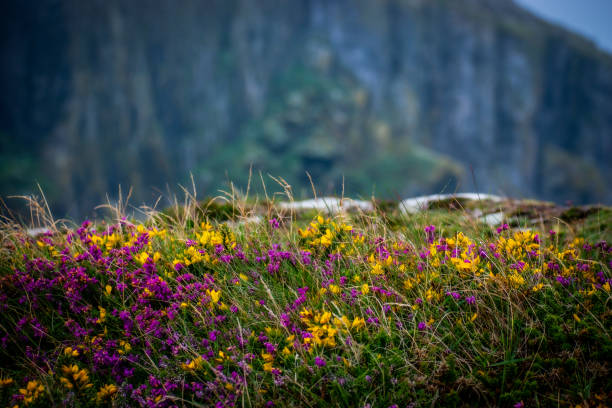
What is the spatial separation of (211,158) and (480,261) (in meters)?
164

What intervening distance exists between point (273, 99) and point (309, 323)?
186 m

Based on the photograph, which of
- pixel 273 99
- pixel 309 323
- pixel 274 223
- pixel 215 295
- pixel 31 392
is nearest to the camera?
pixel 31 392

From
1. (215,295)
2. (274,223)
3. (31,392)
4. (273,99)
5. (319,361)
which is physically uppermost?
(274,223)

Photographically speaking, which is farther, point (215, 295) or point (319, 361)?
point (215, 295)

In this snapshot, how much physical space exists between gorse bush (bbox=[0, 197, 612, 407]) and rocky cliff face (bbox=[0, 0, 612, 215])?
113222mm

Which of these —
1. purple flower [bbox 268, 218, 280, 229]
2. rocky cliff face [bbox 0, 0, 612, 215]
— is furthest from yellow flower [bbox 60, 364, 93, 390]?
rocky cliff face [bbox 0, 0, 612, 215]

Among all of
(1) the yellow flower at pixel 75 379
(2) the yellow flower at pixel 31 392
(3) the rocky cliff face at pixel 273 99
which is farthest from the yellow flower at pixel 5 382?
(3) the rocky cliff face at pixel 273 99

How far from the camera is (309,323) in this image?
10.0ft

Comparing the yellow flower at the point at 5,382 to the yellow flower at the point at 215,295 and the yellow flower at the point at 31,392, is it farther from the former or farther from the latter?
the yellow flower at the point at 215,295

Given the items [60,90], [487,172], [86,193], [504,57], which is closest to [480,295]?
[86,193]

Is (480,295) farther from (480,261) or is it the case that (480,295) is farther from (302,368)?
(302,368)

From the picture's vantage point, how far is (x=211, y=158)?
529 feet

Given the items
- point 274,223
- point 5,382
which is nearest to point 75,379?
point 5,382

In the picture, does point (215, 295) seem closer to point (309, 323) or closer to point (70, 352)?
point (309, 323)
